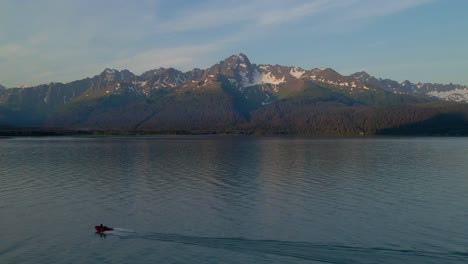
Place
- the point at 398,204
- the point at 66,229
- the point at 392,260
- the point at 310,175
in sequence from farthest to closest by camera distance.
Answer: the point at 310,175 → the point at 398,204 → the point at 66,229 → the point at 392,260

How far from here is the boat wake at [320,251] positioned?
1125 inches

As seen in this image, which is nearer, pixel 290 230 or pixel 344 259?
pixel 344 259

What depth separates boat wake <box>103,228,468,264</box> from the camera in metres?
28.6

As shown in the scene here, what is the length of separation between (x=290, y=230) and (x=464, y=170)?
51.6 meters

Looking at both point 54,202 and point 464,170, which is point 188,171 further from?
point 464,170

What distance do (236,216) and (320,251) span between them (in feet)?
38.2

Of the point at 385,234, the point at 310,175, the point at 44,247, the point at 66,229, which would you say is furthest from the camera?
the point at 310,175

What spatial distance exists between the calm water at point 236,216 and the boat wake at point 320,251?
0.07 meters

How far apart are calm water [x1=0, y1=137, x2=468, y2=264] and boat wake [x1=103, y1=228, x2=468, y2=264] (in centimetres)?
7

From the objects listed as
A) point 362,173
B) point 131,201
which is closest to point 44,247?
point 131,201

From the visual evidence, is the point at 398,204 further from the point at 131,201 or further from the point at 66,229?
the point at 66,229

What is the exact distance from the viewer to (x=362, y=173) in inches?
2790

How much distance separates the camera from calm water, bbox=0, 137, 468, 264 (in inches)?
1191

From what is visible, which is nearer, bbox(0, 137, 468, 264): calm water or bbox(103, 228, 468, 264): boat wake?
bbox(103, 228, 468, 264): boat wake
